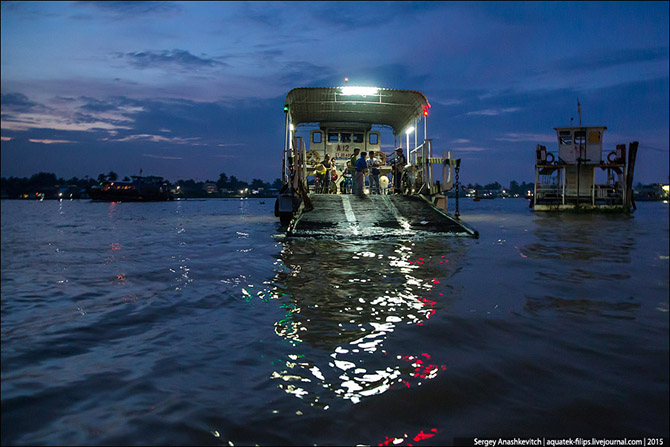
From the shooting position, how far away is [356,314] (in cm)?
459

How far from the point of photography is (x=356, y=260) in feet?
27.8

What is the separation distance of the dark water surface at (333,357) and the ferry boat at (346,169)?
20.0 feet

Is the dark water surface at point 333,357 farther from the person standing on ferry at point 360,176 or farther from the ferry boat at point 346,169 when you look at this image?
the person standing on ferry at point 360,176

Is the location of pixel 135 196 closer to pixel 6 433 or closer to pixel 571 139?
pixel 571 139

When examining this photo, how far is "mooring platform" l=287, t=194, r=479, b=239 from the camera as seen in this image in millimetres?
12320

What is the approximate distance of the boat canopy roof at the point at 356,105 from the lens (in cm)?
1606

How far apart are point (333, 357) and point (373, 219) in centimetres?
1047

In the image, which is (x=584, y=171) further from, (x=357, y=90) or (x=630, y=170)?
(x=357, y=90)

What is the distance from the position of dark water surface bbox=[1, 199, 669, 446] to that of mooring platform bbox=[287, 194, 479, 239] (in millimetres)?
5285

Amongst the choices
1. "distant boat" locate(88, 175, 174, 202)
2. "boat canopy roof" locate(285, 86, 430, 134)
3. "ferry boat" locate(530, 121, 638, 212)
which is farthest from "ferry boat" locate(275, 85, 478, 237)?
"distant boat" locate(88, 175, 174, 202)

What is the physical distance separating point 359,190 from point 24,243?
11.4m

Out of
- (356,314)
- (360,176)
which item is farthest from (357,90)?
(356,314)

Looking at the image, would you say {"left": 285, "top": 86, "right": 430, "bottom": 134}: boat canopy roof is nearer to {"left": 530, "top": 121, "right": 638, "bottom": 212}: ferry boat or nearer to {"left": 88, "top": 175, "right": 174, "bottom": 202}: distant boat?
{"left": 530, "top": 121, "right": 638, "bottom": 212}: ferry boat

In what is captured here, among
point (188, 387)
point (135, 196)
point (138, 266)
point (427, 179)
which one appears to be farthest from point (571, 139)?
point (135, 196)
